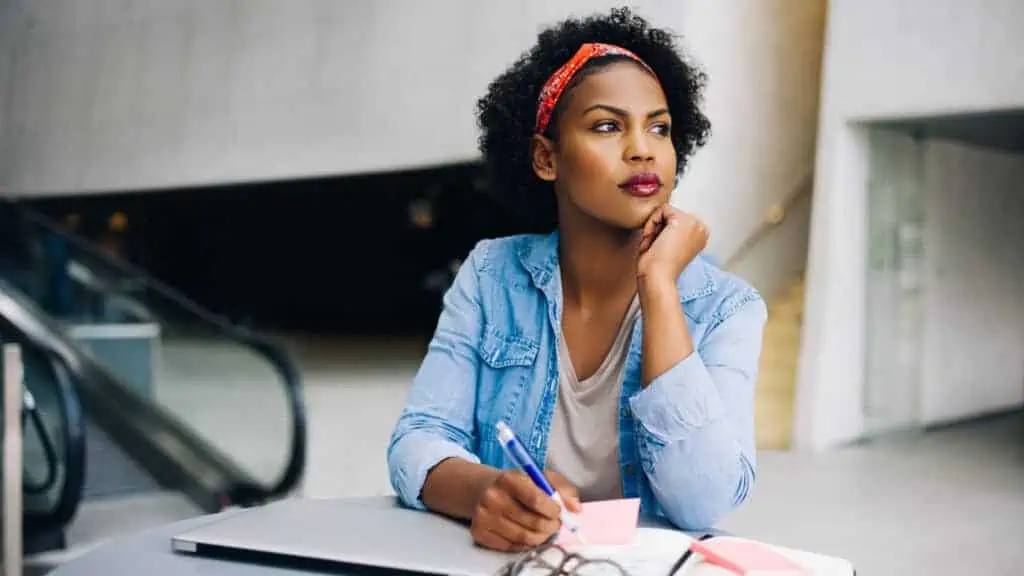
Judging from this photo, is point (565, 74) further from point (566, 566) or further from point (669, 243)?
point (566, 566)

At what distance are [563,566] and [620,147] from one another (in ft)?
2.19

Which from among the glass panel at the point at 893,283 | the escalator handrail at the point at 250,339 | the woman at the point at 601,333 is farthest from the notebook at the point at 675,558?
the escalator handrail at the point at 250,339

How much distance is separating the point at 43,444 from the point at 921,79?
309 cm

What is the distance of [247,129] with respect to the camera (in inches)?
124

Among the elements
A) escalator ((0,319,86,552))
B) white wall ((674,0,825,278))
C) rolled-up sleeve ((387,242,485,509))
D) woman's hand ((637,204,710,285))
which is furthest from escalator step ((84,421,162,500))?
woman's hand ((637,204,710,285))

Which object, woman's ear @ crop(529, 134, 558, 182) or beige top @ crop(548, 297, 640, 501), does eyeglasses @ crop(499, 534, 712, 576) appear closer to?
beige top @ crop(548, 297, 640, 501)

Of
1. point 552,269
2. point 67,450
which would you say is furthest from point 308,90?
point 552,269

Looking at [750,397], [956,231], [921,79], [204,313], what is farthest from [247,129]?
[956,231]

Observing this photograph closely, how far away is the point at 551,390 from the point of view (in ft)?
4.21

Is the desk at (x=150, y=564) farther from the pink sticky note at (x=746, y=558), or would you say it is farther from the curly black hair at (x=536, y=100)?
the curly black hair at (x=536, y=100)

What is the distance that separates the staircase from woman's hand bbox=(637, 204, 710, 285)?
57.8 inches

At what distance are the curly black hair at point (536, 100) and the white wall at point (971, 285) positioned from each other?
81.0 inches

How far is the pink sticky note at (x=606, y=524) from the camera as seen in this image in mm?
877

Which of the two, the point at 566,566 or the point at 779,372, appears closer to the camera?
the point at 566,566
